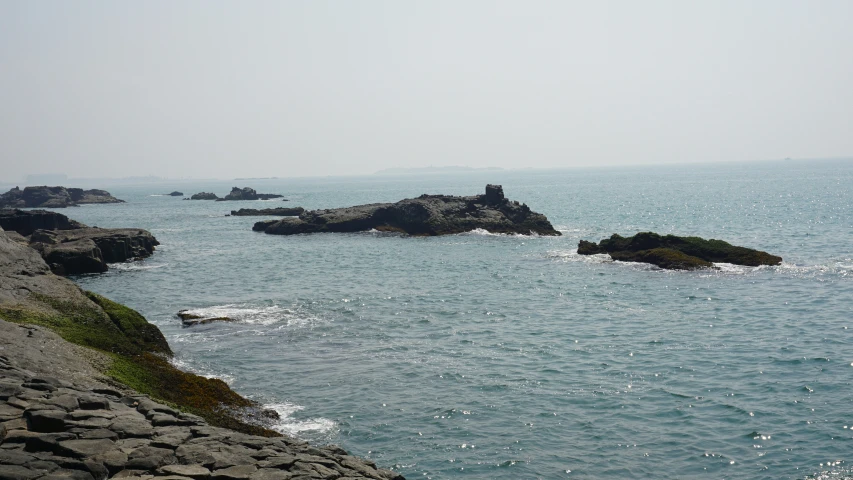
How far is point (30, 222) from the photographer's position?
78.4 m

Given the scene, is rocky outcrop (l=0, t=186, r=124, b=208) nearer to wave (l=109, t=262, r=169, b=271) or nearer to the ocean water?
wave (l=109, t=262, r=169, b=271)

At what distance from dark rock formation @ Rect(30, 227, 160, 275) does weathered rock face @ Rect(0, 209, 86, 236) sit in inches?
552

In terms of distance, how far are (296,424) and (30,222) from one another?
73856 millimetres

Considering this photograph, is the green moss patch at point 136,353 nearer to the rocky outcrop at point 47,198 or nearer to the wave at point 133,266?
the wave at point 133,266

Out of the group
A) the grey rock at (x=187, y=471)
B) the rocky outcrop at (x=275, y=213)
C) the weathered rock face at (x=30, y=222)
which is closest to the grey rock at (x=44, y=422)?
the grey rock at (x=187, y=471)

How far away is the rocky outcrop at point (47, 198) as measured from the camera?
16775 cm

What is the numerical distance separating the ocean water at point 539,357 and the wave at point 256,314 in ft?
0.61

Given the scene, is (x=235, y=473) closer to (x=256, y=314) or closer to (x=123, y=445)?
(x=123, y=445)

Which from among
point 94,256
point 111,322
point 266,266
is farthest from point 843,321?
point 94,256

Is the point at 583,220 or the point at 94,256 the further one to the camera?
the point at 583,220

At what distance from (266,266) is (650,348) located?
38.1 m

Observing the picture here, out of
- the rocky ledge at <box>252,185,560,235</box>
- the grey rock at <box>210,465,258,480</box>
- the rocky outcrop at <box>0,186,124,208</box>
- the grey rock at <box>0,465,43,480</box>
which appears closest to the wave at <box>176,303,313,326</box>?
the grey rock at <box>210,465,258,480</box>

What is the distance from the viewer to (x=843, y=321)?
104 ft

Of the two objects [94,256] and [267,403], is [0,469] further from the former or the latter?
[94,256]
